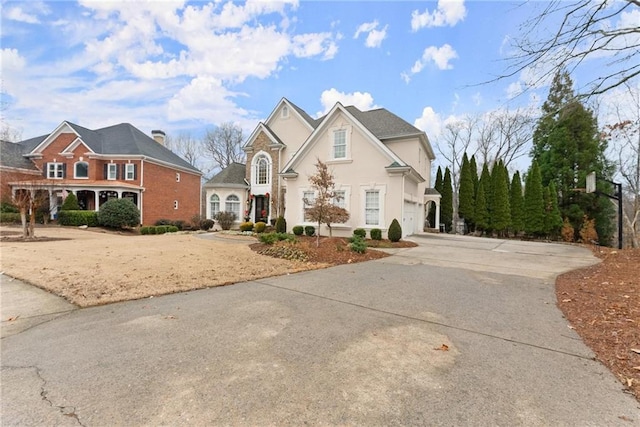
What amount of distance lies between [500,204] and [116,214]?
94.9 ft

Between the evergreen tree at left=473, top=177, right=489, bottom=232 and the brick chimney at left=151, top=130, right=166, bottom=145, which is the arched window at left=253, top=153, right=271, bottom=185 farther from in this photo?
the evergreen tree at left=473, top=177, right=489, bottom=232

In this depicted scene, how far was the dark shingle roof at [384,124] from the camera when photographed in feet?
61.2

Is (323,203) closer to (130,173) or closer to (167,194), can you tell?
(130,173)

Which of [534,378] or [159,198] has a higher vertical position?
[159,198]

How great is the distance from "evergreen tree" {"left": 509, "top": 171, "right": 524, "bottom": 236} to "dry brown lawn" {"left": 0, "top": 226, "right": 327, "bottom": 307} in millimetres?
20207

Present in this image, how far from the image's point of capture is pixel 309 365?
2986 millimetres

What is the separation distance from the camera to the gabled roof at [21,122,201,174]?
24.8 m

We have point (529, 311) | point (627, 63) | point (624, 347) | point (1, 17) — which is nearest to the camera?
point (624, 347)

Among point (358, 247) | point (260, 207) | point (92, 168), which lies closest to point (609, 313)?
point (358, 247)

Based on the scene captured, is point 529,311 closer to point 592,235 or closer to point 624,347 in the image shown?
point 624,347

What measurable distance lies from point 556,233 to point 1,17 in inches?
1201

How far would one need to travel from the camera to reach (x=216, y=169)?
46.1m

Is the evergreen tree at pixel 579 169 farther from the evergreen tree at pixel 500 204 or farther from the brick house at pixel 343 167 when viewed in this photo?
the brick house at pixel 343 167

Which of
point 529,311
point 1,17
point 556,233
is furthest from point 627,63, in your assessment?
point 556,233
